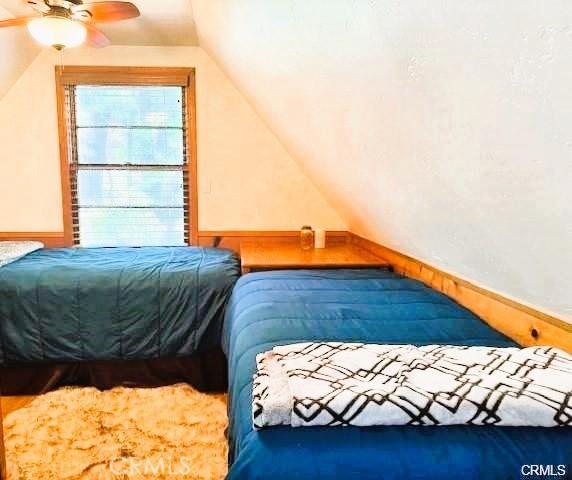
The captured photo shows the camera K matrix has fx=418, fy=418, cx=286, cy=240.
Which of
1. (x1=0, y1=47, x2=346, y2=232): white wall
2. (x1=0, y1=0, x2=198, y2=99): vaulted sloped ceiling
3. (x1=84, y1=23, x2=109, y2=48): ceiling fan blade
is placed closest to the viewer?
(x1=84, y1=23, x2=109, y2=48): ceiling fan blade

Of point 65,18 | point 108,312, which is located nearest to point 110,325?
point 108,312

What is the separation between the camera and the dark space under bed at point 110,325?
232 centimetres

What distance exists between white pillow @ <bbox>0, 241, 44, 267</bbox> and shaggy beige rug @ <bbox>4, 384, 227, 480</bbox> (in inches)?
34.9

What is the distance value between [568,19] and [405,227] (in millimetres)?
1397

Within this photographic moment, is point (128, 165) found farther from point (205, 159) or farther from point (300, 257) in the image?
point (300, 257)

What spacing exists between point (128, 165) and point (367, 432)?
2.98 m

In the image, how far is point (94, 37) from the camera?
90.4 inches

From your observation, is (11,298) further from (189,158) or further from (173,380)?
(189,158)

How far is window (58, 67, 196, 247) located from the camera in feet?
10.5

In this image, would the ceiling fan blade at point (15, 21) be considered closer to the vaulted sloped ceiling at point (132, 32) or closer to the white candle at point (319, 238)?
the vaulted sloped ceiling at point (132, 32)

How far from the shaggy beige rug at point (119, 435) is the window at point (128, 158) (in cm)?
137

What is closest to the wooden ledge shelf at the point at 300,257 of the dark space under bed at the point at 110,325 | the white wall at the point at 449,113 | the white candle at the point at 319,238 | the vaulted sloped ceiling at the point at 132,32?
the white candle at the point at 319,238

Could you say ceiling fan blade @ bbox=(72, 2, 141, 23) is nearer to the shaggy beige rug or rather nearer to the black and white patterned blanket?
the black and white patterned blanket

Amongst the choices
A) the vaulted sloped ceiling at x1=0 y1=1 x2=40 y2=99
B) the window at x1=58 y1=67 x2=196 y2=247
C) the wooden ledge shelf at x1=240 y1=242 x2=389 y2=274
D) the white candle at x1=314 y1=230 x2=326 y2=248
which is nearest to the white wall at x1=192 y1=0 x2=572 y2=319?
the wooden ledge shelf at x1=240 y1=242 x2=389 y2=274
